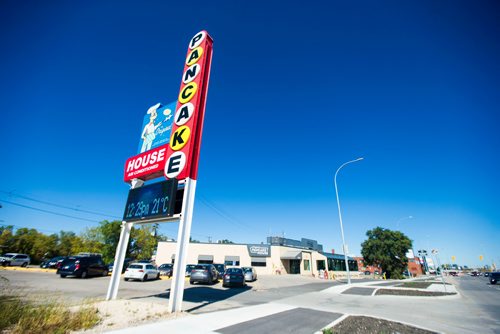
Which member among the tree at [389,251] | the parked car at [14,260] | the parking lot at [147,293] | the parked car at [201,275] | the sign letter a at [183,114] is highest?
the sign letter a at [183,114]

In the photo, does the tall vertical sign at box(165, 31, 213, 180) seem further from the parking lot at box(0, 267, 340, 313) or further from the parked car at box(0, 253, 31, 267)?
the parked car at box(0, 253, 31, 267)

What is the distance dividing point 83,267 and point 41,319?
16.4m

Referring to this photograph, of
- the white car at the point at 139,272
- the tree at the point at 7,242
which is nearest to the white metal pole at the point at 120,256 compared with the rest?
the white car at the point at 139,272

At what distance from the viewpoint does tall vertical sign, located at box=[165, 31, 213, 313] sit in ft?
26.8

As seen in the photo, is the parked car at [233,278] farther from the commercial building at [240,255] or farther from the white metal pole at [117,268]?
the commercial building at [240,255]

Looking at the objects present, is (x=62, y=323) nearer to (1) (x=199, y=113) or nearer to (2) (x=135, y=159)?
(2) (x=135, y=159)

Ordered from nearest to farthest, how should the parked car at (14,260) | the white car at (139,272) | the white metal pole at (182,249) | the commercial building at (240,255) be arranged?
the white metal pole at (182,249) < the white car at (139,272) < the parked car at (14,260) < the commercial building at (240,255)

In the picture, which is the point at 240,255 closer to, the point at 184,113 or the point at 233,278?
the point at 233,278

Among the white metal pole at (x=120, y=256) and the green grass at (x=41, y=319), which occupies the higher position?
the white metal pole at (x=120, y=256)

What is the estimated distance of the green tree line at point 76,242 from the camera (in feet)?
144

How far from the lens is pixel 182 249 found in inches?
326

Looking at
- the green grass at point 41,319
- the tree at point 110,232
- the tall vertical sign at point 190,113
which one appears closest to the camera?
the green grass at point 41,319

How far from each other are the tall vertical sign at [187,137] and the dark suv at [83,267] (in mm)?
15260

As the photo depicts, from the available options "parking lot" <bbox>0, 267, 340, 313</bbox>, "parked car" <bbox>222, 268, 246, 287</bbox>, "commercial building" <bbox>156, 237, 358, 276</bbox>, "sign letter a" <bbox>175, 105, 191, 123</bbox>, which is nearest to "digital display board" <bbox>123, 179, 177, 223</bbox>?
"sign letter a" <bbox>175, 105, 191, 123</bbox>
